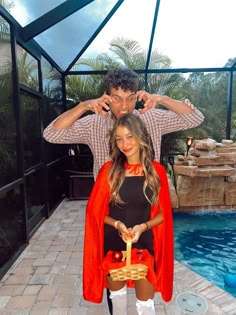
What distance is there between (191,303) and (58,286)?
1185 mm

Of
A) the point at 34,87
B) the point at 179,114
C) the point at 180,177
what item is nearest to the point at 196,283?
the point at 179,114

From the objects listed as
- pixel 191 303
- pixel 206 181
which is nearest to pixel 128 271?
pixel 191 303

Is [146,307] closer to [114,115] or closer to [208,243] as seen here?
[114,115]

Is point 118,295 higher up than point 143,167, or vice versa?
point 143,167

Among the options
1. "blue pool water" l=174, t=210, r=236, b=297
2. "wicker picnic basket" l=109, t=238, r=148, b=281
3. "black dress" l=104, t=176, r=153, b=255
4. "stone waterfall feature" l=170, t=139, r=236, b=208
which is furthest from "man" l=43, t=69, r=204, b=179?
"stone waterfall feature" l=170, t=139, r=236, b=208

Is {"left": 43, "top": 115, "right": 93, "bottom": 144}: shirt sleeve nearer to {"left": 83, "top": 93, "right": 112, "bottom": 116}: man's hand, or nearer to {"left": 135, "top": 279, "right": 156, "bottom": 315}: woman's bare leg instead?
{"left": 83, "top": 93, "right": 112, "bottom": 116}: man's hand

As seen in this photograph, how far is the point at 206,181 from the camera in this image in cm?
521

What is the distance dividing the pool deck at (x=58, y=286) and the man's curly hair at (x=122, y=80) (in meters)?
1.72

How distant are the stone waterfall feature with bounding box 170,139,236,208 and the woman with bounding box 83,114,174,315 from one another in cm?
365

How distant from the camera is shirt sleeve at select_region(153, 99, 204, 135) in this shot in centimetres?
145

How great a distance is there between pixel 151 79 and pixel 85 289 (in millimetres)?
5176

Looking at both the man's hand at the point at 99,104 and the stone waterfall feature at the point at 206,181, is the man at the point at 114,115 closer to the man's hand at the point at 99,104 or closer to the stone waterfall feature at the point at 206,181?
the man's hand at the point at 99,104

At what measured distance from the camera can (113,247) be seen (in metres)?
1.47

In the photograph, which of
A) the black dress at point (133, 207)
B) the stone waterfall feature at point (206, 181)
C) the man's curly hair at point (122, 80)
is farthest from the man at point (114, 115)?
the stone waterfall feature at point (206, 181)
